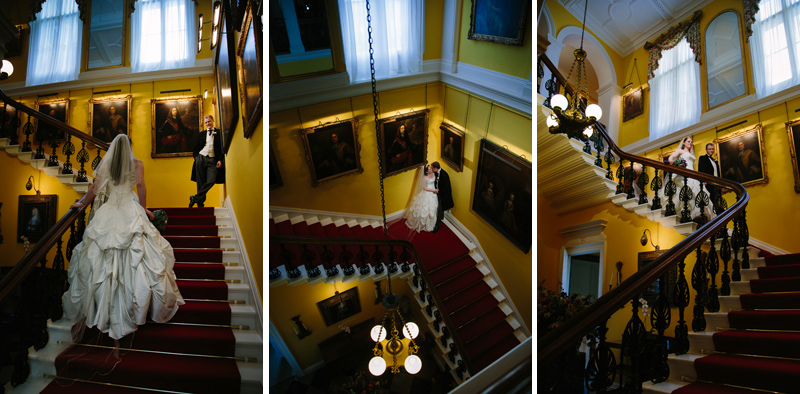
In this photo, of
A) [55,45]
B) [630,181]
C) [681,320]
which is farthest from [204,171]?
[630,181]

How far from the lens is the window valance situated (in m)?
4.72

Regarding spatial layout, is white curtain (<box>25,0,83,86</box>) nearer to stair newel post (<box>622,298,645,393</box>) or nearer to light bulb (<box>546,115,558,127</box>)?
light bulb (<box>546,115,558,127</box>)

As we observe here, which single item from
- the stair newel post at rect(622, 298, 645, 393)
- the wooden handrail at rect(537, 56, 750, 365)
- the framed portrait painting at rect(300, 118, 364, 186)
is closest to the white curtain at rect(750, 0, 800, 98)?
the wooden handrail at rect(537, 56, 750, 365)

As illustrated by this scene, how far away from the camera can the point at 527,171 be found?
5.08ft

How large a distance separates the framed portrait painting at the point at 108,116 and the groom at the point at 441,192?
1502mm

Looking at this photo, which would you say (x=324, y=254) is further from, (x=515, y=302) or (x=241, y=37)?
(x=241, y=37)

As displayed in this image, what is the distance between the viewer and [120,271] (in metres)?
1.63

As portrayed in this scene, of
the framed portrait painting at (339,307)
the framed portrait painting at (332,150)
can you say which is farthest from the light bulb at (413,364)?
the framed portrait painting at (332,150)

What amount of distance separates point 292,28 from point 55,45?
1.39 metres

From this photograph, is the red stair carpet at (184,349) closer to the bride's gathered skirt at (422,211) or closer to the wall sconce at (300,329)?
the wall sconce at (300,329)

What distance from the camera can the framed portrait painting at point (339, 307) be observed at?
1.33 metres

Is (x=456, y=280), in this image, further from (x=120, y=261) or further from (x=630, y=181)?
(x=630, y=181)

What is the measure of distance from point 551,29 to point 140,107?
375 cm

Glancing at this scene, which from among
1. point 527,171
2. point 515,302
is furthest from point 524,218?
point 515,302
